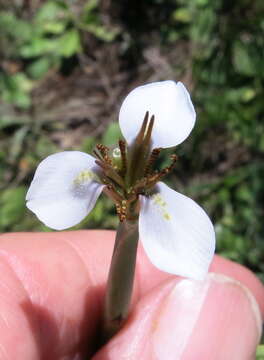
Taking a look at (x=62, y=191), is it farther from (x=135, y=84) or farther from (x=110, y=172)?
(x=135, y=84)

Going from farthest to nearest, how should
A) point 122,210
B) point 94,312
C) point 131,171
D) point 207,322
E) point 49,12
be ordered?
point 49,12
point 94,312
point 207,322
point 131,171
point 122,210

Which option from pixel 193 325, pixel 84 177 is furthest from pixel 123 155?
pixel 193 325

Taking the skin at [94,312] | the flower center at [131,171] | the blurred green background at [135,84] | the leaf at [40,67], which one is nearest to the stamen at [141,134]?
the flower center at [131,171]

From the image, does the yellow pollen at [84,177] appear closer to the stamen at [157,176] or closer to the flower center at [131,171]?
the flower center at [131,171]

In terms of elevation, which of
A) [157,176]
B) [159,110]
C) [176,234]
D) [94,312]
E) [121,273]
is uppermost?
[159,110]

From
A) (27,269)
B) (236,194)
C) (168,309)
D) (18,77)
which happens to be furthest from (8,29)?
(168,309)

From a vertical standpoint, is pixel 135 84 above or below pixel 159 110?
below
